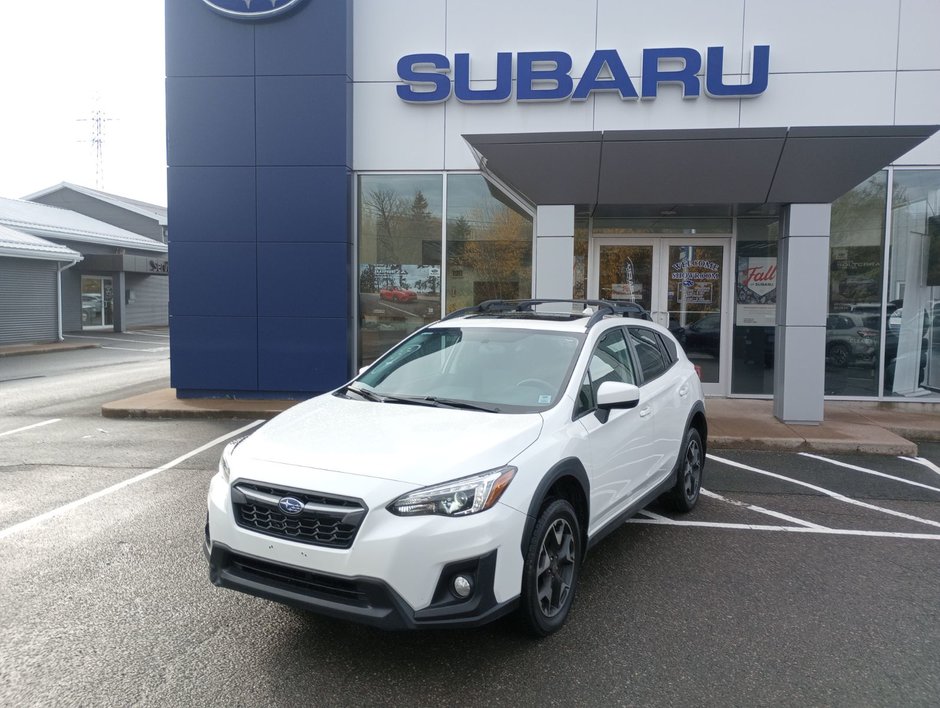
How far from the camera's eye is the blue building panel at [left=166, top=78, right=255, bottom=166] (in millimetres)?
11430

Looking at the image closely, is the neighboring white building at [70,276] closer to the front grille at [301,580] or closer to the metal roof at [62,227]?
the metal roof at [62,227]

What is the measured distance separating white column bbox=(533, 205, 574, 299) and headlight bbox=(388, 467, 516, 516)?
667 centimetres

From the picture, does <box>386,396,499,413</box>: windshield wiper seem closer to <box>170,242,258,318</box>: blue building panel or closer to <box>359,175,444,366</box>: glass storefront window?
<box>359,175,444,366</box>: glass storefront window

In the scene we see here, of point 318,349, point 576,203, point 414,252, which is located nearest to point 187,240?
point 318,349

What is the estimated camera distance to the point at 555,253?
32.2 ft

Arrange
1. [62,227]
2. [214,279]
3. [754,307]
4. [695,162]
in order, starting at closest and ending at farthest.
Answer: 1. [695,162]
2. [214,279]
3. [754,307]
4. [62,227]

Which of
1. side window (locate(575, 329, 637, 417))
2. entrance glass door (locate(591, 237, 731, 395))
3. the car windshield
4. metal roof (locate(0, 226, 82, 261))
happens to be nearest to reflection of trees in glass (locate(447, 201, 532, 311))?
entrance glass door (locate(591, 237, 731, 395))

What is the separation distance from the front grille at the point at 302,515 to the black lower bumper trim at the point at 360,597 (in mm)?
147

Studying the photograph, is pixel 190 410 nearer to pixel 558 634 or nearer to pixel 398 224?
pixel 398 224

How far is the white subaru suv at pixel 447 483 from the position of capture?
3.15 m

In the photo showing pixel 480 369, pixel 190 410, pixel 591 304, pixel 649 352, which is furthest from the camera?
pixel 190 410

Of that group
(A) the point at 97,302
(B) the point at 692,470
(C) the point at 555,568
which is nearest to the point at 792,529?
(B) the point at 692,470

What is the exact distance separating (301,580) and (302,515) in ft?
0.99

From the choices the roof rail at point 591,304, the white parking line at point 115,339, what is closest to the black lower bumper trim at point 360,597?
the roof rail at point 591,304
